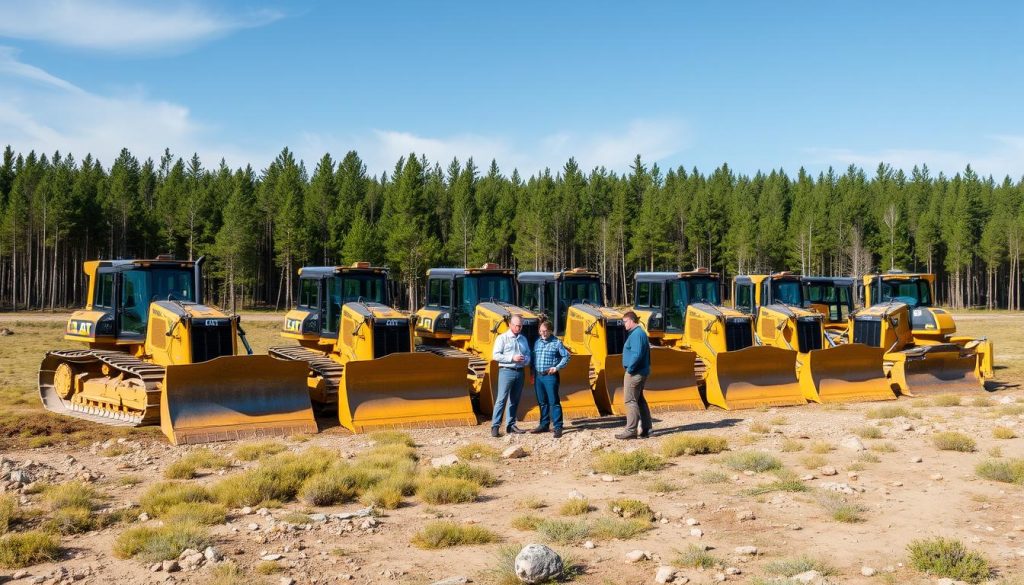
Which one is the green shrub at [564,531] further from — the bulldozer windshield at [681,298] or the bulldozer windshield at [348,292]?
the bulldozer windshield at [681,298]

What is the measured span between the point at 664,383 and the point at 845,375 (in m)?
4.47

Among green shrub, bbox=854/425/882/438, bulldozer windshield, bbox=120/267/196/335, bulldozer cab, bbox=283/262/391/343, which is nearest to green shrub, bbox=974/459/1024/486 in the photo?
green shrub, bbox=854/425/882/438

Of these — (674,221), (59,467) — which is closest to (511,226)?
(674,221)

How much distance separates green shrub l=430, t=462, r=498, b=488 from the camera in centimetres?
914

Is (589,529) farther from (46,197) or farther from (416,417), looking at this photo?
(46,197)

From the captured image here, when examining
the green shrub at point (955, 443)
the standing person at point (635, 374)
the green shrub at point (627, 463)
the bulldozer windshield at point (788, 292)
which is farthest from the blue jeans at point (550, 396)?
the bulldozer windshield at point (788, 292)

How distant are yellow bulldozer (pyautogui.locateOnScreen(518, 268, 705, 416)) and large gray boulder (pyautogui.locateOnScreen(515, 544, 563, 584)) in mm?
8512

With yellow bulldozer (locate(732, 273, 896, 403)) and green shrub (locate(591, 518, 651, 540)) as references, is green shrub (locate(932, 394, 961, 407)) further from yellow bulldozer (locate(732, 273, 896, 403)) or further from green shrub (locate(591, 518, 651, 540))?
green shrub (locate(591, 518, 651, 540))

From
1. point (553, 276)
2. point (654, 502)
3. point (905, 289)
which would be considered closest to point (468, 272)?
point (553, 276)

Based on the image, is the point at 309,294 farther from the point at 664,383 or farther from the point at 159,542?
the point at 159,542

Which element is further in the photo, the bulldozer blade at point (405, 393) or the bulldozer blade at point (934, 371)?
the bulldozer blade at point (934, 371)

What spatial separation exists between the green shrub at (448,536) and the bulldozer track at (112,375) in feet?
23.6

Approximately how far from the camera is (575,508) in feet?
25.5

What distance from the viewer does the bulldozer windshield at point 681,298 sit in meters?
18.6
